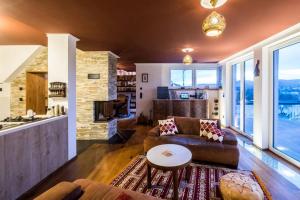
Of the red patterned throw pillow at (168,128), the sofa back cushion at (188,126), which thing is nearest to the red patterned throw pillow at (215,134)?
the sofa back cushion at (188,126)

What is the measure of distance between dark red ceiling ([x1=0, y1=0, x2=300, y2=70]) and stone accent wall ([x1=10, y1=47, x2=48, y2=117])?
38.2 inches

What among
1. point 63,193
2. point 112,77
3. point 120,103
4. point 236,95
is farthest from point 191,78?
point 63,193

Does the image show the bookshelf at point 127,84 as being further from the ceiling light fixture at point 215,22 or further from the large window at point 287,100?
the ceiling light fixture at point 215,22

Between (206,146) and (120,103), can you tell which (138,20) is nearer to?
(206,146)

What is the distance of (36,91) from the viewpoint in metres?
5.48

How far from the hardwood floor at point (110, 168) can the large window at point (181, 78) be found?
393cm

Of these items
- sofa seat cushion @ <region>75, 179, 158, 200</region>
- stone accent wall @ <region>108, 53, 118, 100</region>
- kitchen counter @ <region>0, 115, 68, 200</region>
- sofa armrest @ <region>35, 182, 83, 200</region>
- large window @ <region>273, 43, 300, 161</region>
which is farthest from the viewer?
stone accent wall @ <region>108, 53, 118, 100</region>

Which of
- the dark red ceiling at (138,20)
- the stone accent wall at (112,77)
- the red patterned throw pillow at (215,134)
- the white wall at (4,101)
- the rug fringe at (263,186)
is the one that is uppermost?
the dark red ceiling at (138,20)

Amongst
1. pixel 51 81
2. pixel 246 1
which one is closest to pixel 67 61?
pixel 51 81

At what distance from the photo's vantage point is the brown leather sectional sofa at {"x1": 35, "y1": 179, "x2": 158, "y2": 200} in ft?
5.17

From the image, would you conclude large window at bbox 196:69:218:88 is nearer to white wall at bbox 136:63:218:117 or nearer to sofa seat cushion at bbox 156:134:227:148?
white wall at bbox 136:63:218:117

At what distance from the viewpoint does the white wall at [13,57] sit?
4.89m

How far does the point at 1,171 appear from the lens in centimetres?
217

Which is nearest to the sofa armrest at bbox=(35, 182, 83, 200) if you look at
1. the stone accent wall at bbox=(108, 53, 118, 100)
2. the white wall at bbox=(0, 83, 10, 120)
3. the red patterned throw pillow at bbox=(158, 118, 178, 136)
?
the red patterned throw pillow at bbox=(158, 118, 178, 136)
